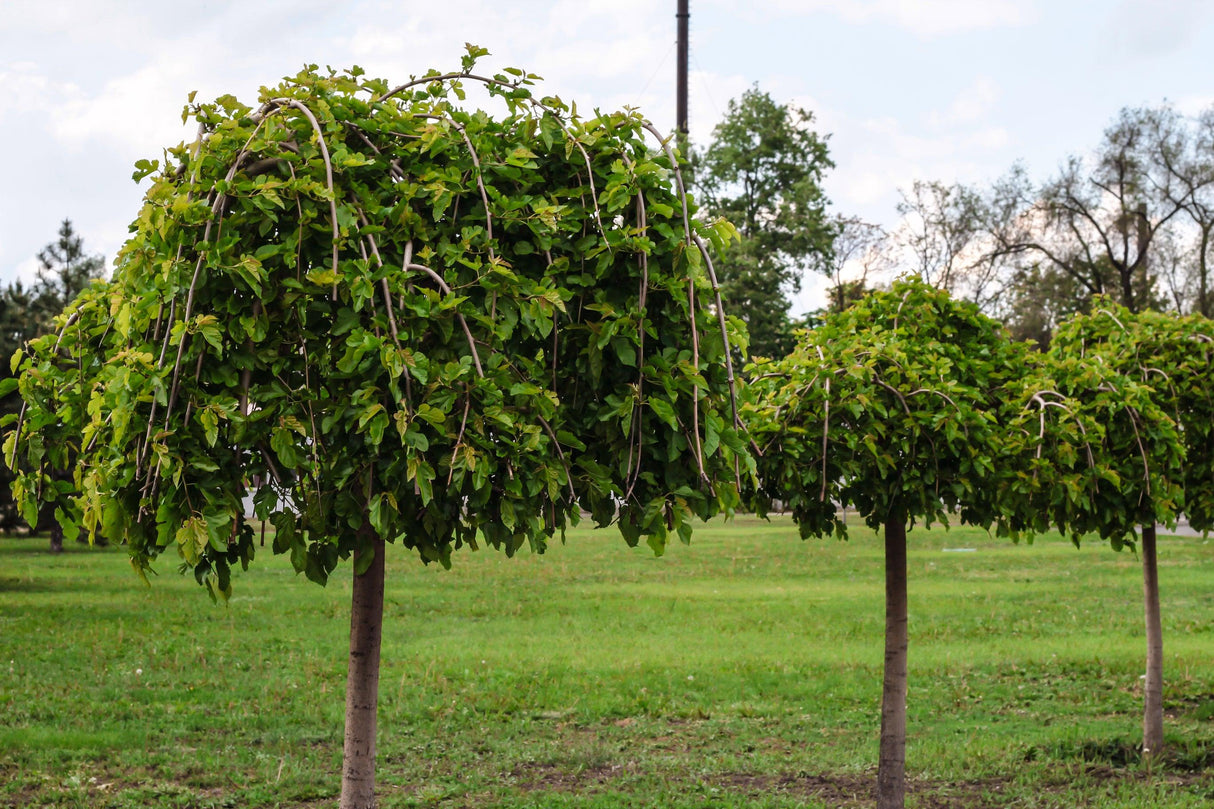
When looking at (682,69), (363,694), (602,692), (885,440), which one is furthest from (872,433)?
(682,69)

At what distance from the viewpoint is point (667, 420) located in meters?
3.71

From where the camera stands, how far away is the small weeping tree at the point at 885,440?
5.78 meters

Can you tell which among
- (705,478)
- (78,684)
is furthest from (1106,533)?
(78,684)

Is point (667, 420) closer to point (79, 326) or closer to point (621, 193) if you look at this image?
point (621, 193)

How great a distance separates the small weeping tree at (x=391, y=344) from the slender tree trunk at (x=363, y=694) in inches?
18.3

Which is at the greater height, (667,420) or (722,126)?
(722,126)

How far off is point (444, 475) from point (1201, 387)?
6082mm

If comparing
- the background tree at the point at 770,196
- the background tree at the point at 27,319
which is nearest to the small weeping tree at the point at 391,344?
the background tree at the point at 27,319

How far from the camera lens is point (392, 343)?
344 cm

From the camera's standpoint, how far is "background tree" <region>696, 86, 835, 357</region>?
35.0 m

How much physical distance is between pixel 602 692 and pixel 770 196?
30.0 meters

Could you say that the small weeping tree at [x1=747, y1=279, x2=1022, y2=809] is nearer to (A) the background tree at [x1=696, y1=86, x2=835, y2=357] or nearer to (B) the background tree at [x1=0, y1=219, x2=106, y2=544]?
(B) the background tree at [x1=0, y1=219, x2=106, y2=544]

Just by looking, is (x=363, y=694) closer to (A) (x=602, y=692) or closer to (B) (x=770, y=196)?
(A) (x=602, y=692)

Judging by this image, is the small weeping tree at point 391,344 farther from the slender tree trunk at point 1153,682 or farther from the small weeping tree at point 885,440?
the slender tree trunk at point 1153,682
